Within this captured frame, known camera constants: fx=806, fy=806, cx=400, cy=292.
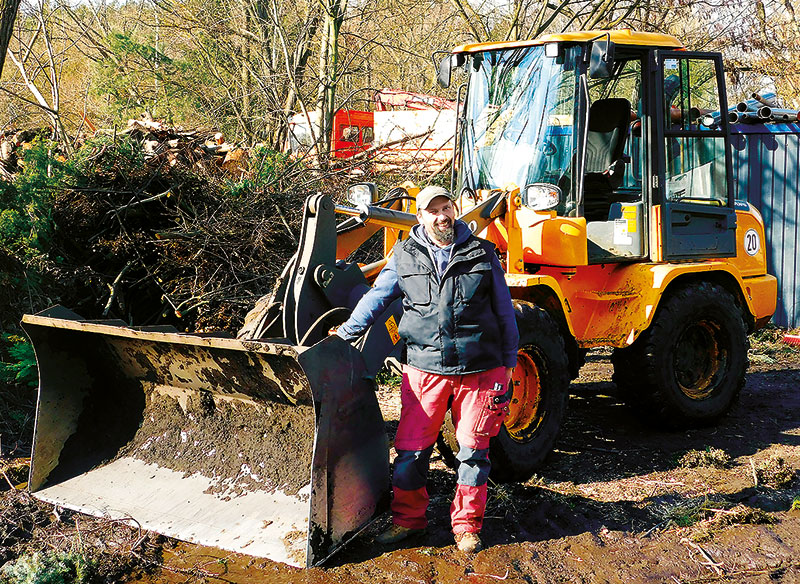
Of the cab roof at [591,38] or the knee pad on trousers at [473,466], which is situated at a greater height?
the cab roof at [591,38]

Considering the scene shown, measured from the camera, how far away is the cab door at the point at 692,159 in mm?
5691

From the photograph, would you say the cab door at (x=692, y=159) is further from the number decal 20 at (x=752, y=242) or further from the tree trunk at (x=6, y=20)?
the tree trunk at (x=6, y=20)

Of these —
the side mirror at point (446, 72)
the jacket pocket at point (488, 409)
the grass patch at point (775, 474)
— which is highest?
the side mirror at point (446, 72)

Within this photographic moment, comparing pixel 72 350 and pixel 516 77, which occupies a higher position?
pixel 516 77

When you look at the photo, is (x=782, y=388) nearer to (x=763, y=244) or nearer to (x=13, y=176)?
(x=763, y=244)

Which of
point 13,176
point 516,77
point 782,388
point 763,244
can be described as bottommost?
point 782,388

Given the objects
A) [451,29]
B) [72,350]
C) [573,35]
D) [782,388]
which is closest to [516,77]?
[573,35]

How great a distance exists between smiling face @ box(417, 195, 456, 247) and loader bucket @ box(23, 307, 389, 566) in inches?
27.1

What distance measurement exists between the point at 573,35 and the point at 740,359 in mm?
2922

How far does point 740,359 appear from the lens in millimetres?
6359

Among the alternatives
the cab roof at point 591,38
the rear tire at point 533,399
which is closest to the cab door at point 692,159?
the cab roof at point 591,38

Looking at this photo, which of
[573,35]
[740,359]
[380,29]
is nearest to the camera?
[573,35]

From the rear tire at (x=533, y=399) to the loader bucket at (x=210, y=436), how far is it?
99cm

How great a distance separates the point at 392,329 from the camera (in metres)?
4.25
